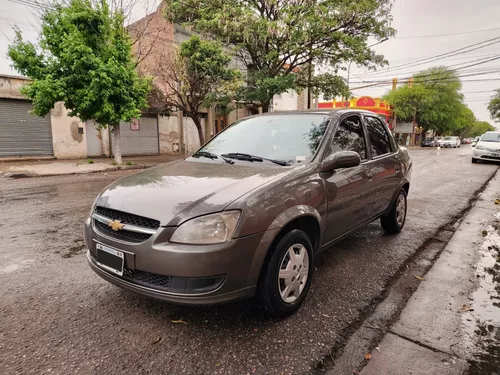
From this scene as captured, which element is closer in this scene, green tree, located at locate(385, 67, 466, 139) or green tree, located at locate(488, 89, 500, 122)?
green tree, located at locate(385, 67, 466, 139)

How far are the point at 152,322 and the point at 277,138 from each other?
1972 millimetres

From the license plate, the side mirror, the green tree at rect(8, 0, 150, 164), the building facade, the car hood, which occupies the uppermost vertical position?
the building facade

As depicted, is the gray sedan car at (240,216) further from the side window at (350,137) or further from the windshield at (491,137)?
the windshield at (491,137)

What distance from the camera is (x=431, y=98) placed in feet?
125

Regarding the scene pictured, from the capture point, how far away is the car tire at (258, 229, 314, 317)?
230 cm

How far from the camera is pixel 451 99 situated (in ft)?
136

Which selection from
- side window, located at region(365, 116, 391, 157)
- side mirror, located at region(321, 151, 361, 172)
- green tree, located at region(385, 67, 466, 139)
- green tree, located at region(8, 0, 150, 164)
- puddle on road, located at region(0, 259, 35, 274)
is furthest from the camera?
green tree, located at region(385, 67, 466, 139)

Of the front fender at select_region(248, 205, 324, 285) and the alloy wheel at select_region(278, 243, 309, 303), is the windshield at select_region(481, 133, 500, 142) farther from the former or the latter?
the front fender at select_region(248, 205, 324, 285)

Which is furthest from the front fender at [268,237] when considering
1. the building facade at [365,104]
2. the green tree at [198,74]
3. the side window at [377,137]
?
the building facade at [365,104]

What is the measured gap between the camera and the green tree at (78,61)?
34.5 ft

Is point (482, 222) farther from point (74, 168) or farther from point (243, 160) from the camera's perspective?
point (74, 168)

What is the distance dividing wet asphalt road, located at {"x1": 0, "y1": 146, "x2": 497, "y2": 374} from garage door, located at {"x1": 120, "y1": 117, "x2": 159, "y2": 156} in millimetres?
14972

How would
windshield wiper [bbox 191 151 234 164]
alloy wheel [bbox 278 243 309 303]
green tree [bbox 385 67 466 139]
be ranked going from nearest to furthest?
alloy wheel [bbox 278 243 309 303] < windshield wiper [bbox 191 151 234 164] < green tree [bbox 385 67 466 139]

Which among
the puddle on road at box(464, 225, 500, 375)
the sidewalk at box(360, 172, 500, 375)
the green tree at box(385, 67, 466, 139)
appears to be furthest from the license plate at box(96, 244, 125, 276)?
the green tree at box(385, 67, 466, 139)
